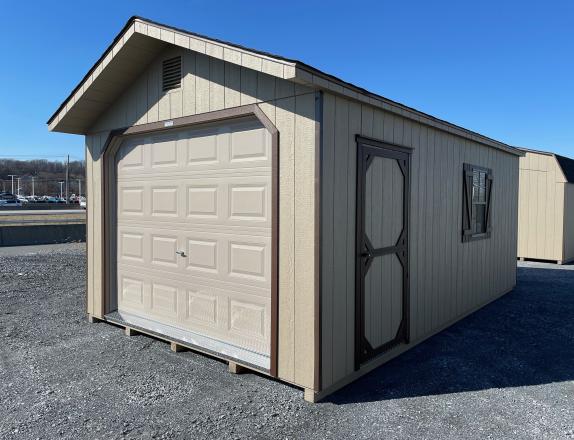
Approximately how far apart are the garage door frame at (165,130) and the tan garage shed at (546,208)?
1067 centimetres

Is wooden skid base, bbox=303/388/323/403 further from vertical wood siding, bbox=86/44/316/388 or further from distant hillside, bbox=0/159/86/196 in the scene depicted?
distant hillside, bbox=0/159/86/196

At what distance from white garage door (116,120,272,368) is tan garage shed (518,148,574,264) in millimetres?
10595

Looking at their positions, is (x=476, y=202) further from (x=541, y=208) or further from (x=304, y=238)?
(x=541, y=208)

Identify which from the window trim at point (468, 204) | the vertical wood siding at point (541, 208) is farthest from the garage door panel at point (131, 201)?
the vertical wood siding at point (541, 208)

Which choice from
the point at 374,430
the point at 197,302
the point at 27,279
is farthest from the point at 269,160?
the point at 27,279

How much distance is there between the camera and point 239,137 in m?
4.32

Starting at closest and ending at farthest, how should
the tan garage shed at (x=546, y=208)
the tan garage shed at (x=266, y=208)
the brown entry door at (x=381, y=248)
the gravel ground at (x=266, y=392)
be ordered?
1. the gravel ground at (x=266, y=392)
2. the tan garage shed at (x=266, y=208)
3. the brown entry door at (x=381, y=248)
4. the tan garage shed at (x=546, y=208)

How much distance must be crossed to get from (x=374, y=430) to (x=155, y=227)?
326 cm

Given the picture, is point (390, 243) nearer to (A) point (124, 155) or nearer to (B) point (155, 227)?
(B) point (155, 227)

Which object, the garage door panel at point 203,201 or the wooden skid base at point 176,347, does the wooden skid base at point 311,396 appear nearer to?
the wooden skid base at point 176,347

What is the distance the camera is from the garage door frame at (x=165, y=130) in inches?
152

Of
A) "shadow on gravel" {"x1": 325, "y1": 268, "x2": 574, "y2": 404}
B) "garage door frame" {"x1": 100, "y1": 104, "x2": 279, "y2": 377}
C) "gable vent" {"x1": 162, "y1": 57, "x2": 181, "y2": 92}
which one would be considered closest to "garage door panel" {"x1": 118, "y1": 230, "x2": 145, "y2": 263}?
"garage door frame" {"x1": 100, "y1": 104, "x2": 279, "y2": 377}

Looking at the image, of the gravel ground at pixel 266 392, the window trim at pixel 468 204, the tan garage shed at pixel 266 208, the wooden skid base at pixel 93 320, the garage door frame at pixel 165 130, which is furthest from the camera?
the window trim at pixel 468 204

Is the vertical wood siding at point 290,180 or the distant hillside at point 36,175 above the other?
the distant hillside at point 36,175
